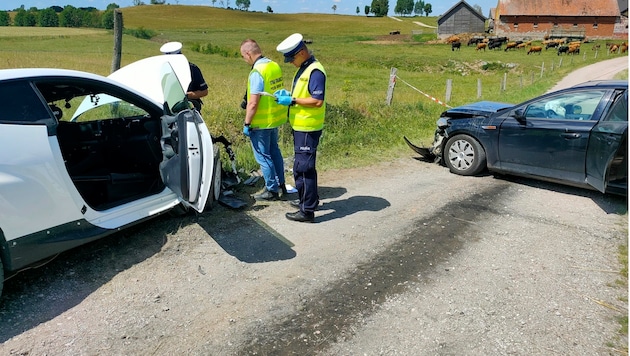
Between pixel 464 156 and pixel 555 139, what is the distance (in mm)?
1413

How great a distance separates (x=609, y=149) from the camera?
5.52 m

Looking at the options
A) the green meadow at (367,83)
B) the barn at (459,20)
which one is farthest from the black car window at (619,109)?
the barn at (459,20)

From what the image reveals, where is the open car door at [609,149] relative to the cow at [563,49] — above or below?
below

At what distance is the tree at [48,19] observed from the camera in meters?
90.4

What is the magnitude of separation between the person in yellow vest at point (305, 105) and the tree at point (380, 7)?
5762 inches

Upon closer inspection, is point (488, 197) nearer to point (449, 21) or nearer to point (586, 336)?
point (586, 336)

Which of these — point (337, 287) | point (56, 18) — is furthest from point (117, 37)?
point (56, 18)

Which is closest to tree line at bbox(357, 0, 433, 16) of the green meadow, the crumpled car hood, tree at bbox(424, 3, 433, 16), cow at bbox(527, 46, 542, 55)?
tree at bbox(424, 3, 433, 16)

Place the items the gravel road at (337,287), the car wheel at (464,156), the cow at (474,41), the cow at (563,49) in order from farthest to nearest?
the cow at (474,41) → the cow at (563,49) → the car wheel at (464,156) → the gravel road at (337,287)

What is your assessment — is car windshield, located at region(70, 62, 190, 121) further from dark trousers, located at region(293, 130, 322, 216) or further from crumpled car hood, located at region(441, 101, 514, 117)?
crumpled car hood, located at region(441, 101, 514, 117)

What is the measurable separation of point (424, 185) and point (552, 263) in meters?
2.56

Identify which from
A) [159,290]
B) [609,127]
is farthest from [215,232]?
[609,127]

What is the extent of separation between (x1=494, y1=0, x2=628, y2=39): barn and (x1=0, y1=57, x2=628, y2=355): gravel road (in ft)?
232

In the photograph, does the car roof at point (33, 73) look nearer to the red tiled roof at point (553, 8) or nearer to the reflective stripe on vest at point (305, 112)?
the reflective stripe on vest at point (305, 112)
